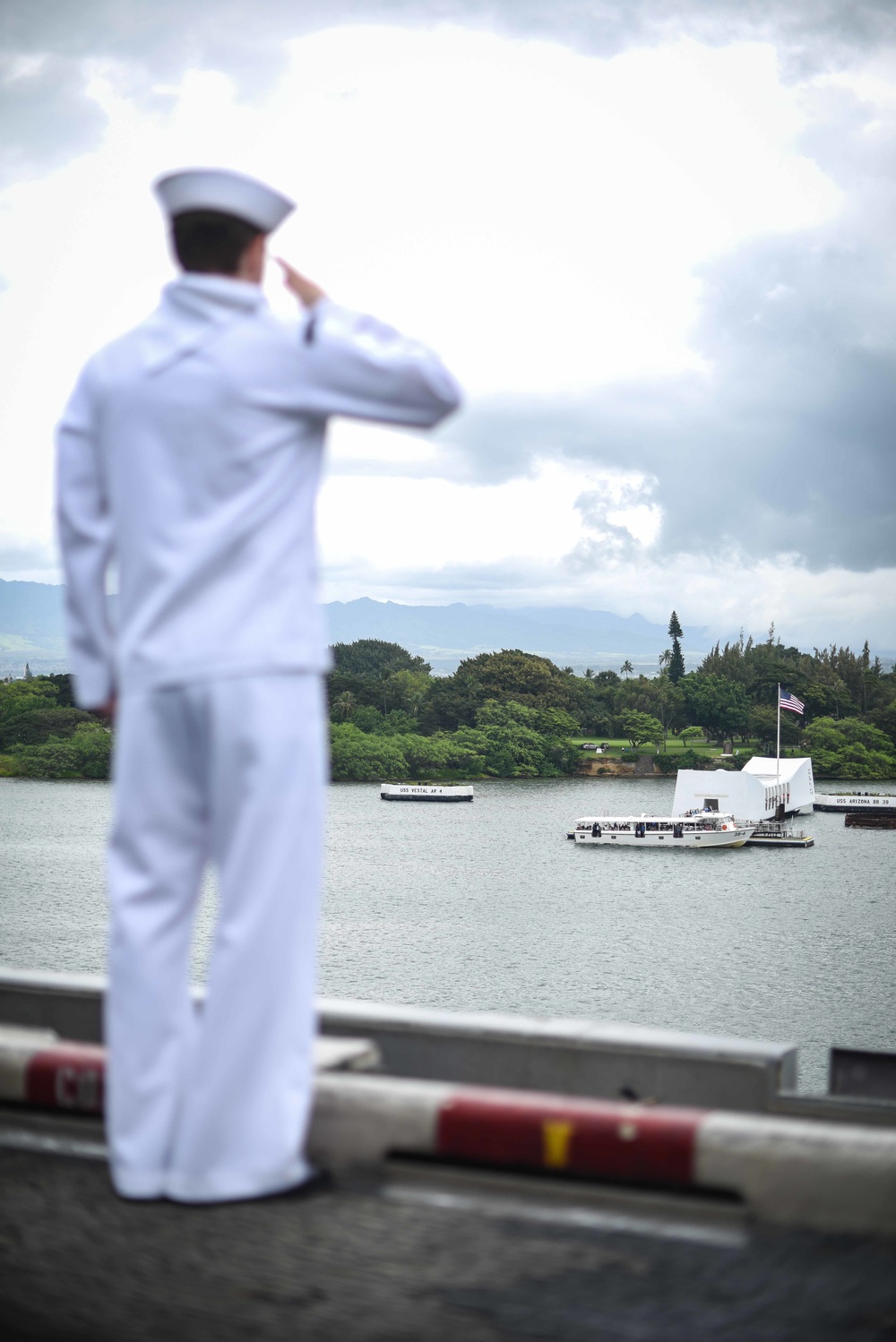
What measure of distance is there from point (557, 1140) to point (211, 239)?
72.2 inches

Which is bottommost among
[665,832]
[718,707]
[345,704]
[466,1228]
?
[665,832]

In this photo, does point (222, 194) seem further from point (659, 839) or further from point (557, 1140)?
point (659, 839)

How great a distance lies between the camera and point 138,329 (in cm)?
267

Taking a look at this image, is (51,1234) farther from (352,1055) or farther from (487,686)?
(487,686)

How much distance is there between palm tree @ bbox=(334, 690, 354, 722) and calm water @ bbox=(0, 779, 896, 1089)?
2456 centimetres

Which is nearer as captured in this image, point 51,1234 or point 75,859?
point 51,1234


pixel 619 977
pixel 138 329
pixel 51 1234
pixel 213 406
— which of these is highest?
pixel 138 329

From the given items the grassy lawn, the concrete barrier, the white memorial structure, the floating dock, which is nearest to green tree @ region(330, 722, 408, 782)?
the grassy lawn

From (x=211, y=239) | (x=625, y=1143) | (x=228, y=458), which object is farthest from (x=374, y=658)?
(x=625, y=1143)

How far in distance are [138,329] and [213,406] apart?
0.98ft

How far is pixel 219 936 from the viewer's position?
246 centimetres

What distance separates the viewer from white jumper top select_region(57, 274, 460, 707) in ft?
8.05

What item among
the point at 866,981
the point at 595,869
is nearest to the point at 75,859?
the point at 595,869

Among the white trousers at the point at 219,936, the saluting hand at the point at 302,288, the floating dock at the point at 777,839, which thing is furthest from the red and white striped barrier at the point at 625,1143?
the floating dock at the point at 777,839
